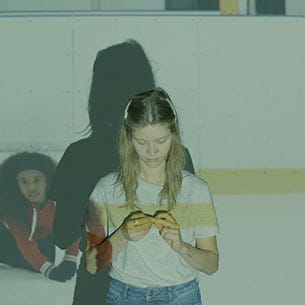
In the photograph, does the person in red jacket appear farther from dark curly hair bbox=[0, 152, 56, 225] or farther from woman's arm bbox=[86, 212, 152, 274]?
woman's arm bbox=[86, 212, 152, 274]

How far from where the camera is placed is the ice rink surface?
2.88 m

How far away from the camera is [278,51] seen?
289 cm

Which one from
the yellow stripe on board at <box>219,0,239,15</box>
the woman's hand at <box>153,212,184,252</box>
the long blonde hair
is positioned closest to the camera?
the woman's hand at <box>153,212,184,252</box>

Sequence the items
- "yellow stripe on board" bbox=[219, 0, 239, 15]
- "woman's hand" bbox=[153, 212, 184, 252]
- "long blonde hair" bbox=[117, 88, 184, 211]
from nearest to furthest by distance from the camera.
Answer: "woman's hand" bbox=[153, 212, 184, 252]
"long blonde hair" bbox=[117, 88, 184, 211]
"yellow stripe on board" bbox=[219, 0, 239, 15]

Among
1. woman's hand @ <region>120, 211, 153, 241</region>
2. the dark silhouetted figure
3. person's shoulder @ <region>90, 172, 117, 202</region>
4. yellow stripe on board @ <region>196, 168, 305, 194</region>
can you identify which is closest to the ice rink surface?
yellow stripe on board @ <region>196, 168, 305, 194</region>

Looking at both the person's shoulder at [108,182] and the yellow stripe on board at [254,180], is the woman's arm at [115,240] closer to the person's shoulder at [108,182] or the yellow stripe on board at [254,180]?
Result: the person's shoulder at [108,182]

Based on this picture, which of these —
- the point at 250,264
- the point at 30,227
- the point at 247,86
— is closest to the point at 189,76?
the point at 247,86

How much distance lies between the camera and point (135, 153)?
2117 mm

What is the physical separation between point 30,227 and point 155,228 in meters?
1.13

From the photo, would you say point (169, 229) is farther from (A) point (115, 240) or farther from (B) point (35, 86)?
(B) point (35, 86)

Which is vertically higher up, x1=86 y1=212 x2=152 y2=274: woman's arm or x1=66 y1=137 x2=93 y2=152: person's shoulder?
x1=66 y1=137 x2=93 y2=152: person's shoulder

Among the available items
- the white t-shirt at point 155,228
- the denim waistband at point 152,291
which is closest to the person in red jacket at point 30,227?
the white t-shirt at point 155,228

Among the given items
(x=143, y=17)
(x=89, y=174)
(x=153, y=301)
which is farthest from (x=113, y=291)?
(x=143, y=17)

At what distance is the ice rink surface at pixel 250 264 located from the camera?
2885 millimetres
